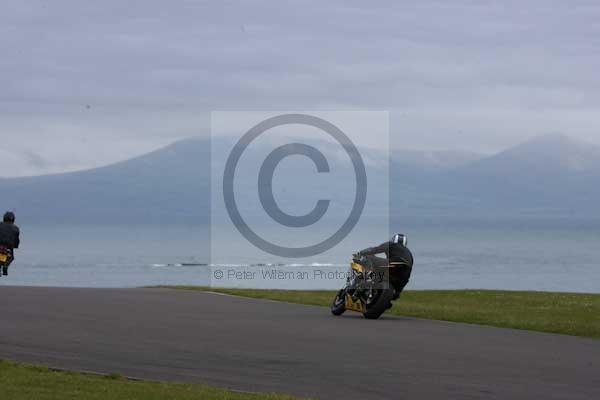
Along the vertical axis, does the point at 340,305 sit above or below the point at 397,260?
below

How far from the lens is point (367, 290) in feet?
83.0

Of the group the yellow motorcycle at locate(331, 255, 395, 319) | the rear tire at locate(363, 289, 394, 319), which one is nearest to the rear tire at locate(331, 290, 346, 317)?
the yellow motorcycle at locate(331, 255, 395, 319)

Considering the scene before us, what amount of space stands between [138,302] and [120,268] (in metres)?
79.1

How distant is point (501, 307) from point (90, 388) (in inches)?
688

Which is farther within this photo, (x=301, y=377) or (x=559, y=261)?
(x=559, y=261)

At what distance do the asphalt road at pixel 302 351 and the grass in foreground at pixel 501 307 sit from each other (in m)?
1.32

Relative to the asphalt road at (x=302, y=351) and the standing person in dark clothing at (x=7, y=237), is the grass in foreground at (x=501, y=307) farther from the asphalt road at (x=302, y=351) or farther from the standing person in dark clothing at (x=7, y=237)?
the standing person in dark clothing at (x=7, y=237)

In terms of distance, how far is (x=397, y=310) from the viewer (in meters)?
27.7

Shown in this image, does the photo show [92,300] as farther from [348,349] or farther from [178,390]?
[178,390]

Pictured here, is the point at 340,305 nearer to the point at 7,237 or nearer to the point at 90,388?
the point at 7,237

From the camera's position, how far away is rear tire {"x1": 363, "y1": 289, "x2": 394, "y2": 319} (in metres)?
24.9

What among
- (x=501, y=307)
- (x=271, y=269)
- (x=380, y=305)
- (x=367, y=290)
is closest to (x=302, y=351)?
(x=380, y=305)

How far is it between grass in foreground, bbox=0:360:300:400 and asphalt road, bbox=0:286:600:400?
0.79 metres

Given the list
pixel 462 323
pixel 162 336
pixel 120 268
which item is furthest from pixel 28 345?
pixel 120 268
